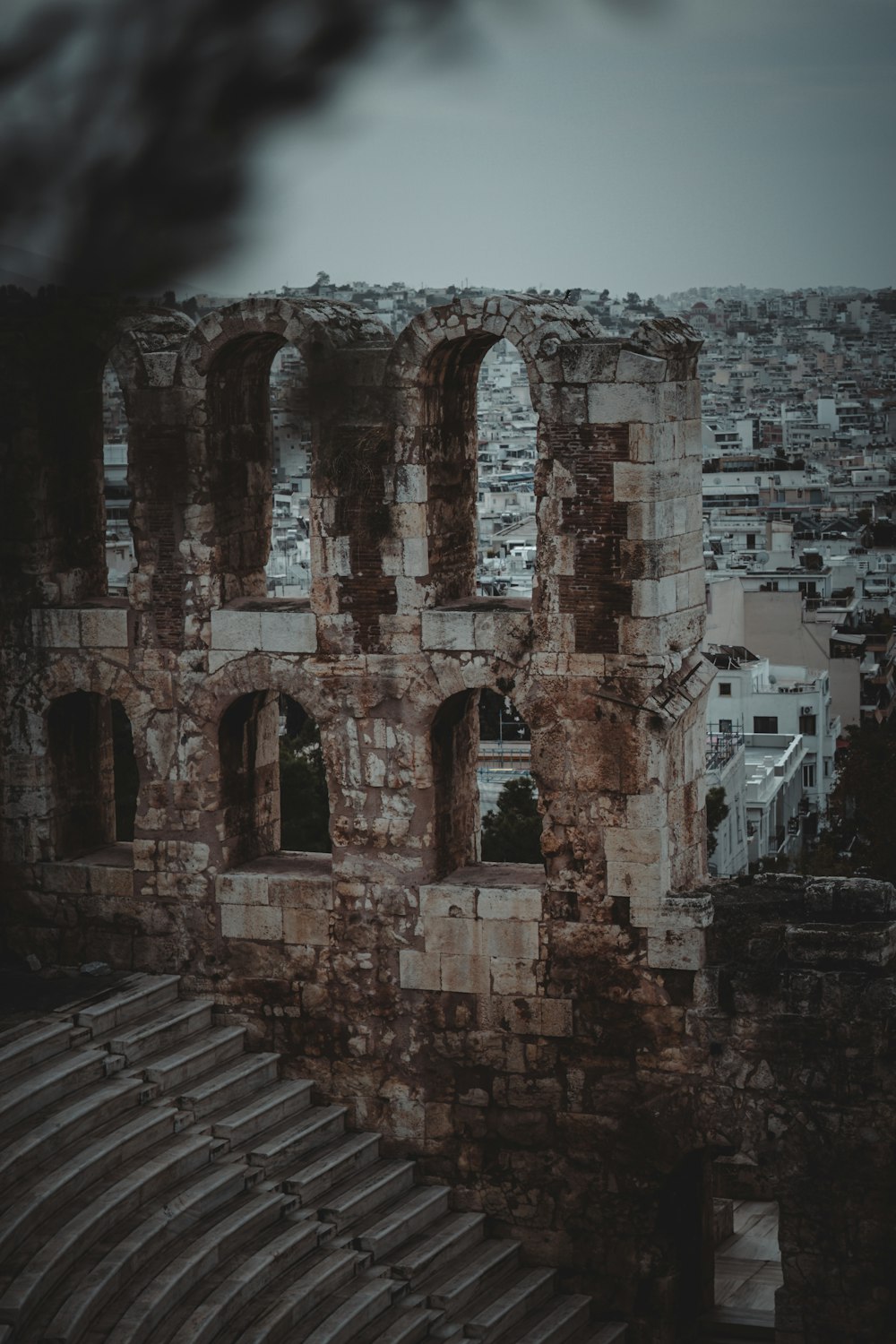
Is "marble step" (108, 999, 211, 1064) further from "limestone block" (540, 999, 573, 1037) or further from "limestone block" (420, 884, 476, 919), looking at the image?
"limestone block" (540, 999, 573, 1037)

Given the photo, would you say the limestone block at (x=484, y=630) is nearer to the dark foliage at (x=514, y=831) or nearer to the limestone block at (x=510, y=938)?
the limestone block at (x=510, y=938)

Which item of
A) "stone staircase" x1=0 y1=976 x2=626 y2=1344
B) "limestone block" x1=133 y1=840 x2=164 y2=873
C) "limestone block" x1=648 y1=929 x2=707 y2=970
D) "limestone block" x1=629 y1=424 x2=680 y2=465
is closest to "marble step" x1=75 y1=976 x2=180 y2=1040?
"stone staircase" x1=0 y1=976 x2=626 y2=1344

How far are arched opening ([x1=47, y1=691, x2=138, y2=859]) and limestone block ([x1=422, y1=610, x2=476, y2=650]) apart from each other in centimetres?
Answer: 318

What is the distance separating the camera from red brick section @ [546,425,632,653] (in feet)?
50.2

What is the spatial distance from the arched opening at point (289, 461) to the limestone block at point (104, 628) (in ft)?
5.14

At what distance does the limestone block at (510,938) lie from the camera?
15.8 m

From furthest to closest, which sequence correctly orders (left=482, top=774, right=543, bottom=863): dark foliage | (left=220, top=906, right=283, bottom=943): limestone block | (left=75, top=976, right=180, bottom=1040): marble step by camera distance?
(left=482, top=774, right=543, bottom=863): dark foliage < (left=220, top=906, right=283, bottom=943): limestone block < (left=75, top=976, right=180, bottom=1040): marble step

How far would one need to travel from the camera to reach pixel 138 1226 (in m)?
13.8

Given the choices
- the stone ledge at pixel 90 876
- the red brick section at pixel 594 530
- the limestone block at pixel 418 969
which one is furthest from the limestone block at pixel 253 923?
the red brick section at pixel 594 530

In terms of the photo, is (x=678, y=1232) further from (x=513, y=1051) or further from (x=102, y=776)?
(x=102, y=776)

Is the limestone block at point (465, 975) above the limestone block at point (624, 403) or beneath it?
beneath

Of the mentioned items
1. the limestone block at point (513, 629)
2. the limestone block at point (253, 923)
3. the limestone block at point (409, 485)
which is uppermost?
the limestone block at point (409, 485)

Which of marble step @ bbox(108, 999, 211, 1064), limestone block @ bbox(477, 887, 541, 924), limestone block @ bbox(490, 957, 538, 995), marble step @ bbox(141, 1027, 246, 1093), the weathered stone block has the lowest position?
marble step @ bbox(141, 1027, 246, 1093)

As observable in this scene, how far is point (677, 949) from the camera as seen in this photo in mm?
15352
